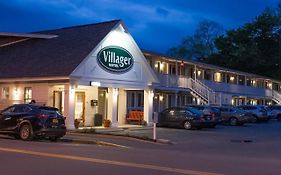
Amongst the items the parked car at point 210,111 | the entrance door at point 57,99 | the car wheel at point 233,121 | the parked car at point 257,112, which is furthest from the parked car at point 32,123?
the parked car at point 257,112

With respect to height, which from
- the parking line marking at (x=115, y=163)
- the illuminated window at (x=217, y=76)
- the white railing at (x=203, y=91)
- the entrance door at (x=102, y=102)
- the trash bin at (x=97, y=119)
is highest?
the illuminated window at (x=217, y=76)

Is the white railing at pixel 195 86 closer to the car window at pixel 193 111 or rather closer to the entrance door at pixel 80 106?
the car window at pixel 193 111

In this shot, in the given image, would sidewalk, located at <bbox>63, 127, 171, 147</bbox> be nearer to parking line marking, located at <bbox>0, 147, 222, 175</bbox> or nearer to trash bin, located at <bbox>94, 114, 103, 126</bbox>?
parking line marking, located at <bbox>0, 147, 222, 175</bbox>

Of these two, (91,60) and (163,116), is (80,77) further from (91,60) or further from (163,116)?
(163,116)

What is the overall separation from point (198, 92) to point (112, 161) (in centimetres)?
3370

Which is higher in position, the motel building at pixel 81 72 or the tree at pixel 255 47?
the tree at pixel 255 47

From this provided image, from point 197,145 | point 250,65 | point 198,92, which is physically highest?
point 250,65

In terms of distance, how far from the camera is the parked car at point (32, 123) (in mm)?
21594

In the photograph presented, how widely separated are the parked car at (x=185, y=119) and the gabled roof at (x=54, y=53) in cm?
729

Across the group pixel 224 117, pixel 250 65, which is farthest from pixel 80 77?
pixel 250 65

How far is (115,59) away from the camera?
32594mm

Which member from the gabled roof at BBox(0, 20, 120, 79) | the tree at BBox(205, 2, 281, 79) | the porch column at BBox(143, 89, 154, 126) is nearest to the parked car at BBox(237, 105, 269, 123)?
the porch column at BBox(143, 89, 154, 126)

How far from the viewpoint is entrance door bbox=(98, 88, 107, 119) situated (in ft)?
115

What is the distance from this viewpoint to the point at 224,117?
41.0 meters
